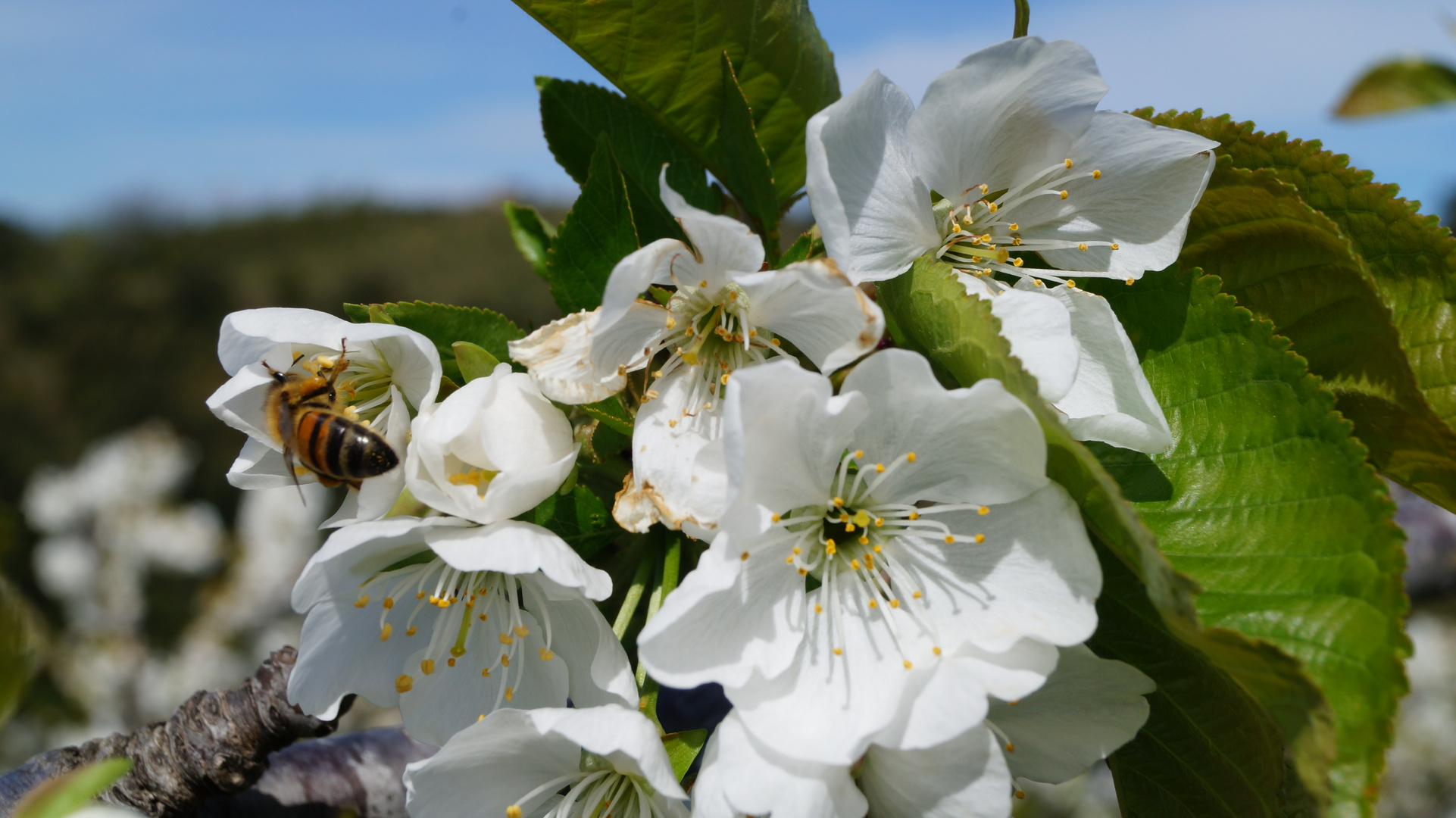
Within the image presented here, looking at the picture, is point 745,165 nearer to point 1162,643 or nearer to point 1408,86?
point 1162,643

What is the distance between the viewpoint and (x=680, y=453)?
734mm

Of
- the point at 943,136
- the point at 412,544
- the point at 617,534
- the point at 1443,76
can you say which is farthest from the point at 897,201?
the point at 1443,76

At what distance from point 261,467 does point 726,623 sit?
0.54m

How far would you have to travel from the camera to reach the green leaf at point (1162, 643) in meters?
0.57

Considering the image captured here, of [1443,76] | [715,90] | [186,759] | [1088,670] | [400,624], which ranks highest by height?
[715,90]

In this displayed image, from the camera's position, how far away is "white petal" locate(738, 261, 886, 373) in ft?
2.19

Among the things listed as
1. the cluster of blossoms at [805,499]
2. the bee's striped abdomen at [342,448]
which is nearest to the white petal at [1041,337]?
the cluster of blossoms at [805,499]

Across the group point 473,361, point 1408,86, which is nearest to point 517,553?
point 473,361

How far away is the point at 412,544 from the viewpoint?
0.78 metres

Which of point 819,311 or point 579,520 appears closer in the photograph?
point 819,311

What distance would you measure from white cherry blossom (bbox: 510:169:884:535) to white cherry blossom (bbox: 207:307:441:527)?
0.43ft

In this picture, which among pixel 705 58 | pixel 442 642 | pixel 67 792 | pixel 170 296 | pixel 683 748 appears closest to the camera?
pixel 67 792

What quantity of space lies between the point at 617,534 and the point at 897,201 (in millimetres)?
411

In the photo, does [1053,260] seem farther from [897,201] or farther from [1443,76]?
[1443,76]
